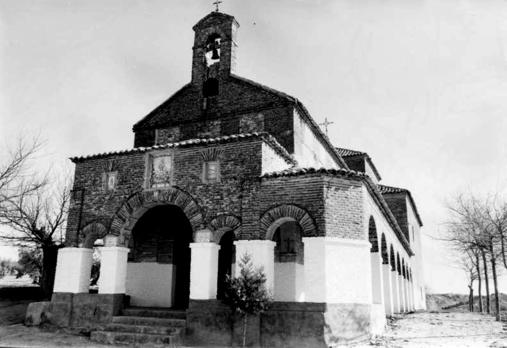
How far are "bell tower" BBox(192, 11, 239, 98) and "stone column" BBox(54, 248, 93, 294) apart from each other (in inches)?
305

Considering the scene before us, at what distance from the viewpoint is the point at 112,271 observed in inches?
509

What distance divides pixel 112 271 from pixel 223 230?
11.7ft

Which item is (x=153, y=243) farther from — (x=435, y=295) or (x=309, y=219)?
(x=435, y=295)

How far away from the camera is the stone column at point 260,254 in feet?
37.2

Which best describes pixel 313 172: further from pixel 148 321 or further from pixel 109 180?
pixel 109 180

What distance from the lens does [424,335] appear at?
12289 millimetres

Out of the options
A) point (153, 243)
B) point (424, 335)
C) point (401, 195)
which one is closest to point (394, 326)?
point (424, 335)

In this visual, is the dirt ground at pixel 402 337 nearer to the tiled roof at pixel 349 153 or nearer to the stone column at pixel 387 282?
the stone column at pixel 387 282

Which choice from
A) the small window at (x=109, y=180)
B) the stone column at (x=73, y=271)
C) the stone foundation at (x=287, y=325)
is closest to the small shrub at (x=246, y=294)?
the stone foundation at (x=287, y=325)

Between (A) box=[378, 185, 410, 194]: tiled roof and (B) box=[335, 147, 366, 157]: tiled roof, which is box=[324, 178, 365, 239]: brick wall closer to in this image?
(B) box=[335, 147, 366, 157]: tiled roof

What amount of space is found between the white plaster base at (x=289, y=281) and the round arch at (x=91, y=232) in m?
5.41

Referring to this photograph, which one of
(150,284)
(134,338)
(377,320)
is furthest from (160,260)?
(377,320)

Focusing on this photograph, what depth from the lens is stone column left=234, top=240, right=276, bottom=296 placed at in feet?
37.2

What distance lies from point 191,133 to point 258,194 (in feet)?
21.3
